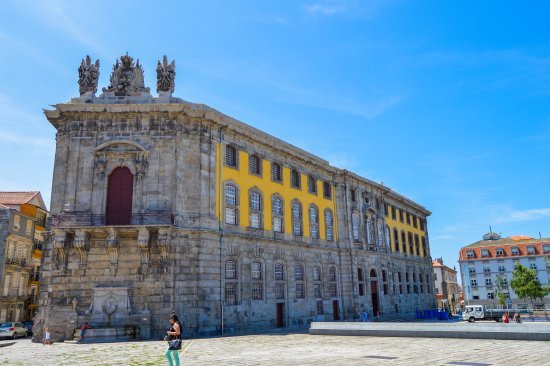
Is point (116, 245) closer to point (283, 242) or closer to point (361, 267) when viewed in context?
point (283, 242)

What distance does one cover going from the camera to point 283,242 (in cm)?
3284

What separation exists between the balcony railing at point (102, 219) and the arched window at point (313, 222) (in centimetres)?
1492

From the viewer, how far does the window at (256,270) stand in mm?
30328

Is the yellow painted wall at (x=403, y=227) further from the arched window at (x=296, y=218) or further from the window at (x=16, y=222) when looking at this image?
the window at (x=16, y=222)

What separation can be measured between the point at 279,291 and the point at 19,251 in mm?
28077

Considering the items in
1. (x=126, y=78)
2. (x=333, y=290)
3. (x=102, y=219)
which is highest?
(x=126, y=78)

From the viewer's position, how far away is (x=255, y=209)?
31.6 meters

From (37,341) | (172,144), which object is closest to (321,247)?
(172,144)

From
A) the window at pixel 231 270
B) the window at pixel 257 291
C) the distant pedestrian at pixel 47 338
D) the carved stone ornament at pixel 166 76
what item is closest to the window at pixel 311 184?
the window at pixel 257 291

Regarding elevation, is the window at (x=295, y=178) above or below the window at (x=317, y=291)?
above

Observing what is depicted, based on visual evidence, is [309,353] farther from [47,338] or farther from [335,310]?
[335,310]

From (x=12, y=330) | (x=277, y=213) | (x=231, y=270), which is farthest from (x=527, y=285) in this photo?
(x=12, y=330)

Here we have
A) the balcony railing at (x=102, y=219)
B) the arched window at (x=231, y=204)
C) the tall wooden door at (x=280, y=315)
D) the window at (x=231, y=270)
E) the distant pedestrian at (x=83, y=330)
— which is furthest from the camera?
the tall wooden door at (x=280, y=315)

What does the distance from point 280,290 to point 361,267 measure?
1269 cm
